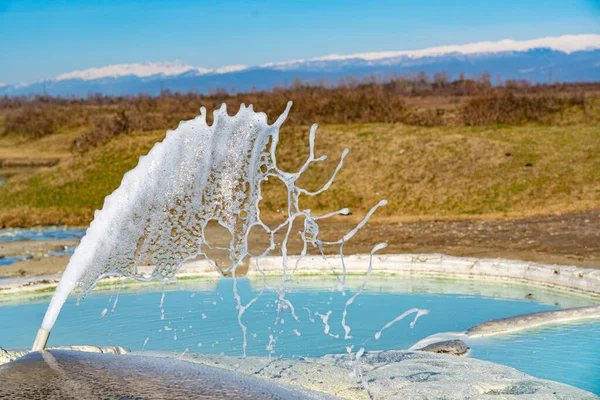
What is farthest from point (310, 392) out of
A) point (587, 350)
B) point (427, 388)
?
point (587, 350)

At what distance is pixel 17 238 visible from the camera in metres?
16.3

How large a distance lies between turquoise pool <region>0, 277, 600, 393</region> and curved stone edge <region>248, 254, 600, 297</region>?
18 cm

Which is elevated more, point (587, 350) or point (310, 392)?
point (310, 392)

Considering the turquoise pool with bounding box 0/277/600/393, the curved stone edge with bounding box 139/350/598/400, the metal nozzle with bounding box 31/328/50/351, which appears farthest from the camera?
the turquoise pool with bounding box 0/277/600/393

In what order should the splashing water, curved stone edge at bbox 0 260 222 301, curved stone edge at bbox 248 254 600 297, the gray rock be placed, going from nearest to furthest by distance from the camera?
the splashing water, the gray rock, curved stone edge at bbox 248 254 600 297, curved stone edge at bbox 0 260 222 301

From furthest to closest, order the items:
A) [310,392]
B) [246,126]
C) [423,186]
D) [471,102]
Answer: [471,102] → [423,186] → [246,126] → [310,392]

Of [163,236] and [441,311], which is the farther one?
[441,311]

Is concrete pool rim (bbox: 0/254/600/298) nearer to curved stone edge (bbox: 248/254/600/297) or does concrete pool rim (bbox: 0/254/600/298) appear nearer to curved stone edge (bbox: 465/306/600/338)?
curved stone edge (bbox: 248/254/600/297)

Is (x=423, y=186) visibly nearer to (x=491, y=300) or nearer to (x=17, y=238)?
(x=17, y=238)

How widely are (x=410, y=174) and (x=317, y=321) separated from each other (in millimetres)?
12180

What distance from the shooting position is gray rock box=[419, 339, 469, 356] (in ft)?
22.2

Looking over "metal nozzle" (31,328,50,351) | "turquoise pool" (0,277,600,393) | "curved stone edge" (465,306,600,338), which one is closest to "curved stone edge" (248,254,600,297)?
"turquoise pool" (0,277,600,393)

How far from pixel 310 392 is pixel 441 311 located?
13.2 ft

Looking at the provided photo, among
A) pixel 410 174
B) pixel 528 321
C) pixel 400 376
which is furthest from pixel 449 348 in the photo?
pixel 410 174
